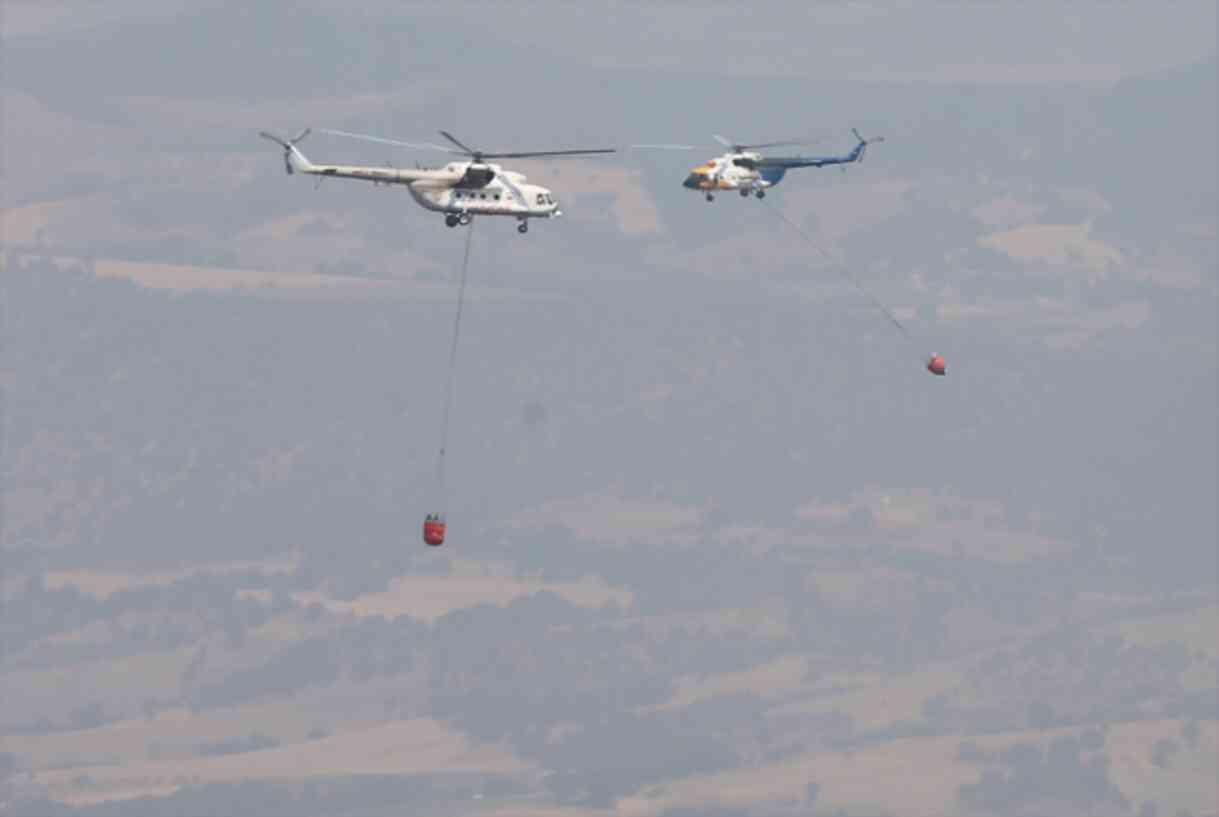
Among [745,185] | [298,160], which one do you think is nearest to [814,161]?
[745,185]

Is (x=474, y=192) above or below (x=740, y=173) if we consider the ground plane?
below

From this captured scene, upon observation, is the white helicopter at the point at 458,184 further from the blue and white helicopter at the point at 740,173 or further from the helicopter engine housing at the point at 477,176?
the blue and white helicopter at the point at 740,173

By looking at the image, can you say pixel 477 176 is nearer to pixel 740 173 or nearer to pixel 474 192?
pixel 474 192

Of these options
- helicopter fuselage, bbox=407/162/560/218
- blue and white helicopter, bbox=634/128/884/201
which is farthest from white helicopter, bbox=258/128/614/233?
blue and white helicopter, bbox=634/128/884/201

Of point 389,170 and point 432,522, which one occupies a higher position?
point 389,170

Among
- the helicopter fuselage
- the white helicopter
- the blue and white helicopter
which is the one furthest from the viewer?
the blue and white helicopter

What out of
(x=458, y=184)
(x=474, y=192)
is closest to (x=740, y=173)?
(x=474, y=192)

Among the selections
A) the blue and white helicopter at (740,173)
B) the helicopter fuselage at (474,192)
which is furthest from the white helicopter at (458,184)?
the blue and white helicopter at (740,173)

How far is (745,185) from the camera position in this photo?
5965 inches

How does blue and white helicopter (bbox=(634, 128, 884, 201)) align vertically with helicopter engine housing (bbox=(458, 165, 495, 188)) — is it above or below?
above

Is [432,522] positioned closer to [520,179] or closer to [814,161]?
[520,179]

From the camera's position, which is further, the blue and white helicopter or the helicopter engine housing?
the blue and white helicopter

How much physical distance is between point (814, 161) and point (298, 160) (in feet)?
81.6

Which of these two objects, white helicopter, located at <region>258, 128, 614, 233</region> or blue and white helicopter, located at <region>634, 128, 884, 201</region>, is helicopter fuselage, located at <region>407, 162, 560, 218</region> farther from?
blue and white helicopter, located at <region>634, 128, 884, 201</region>
